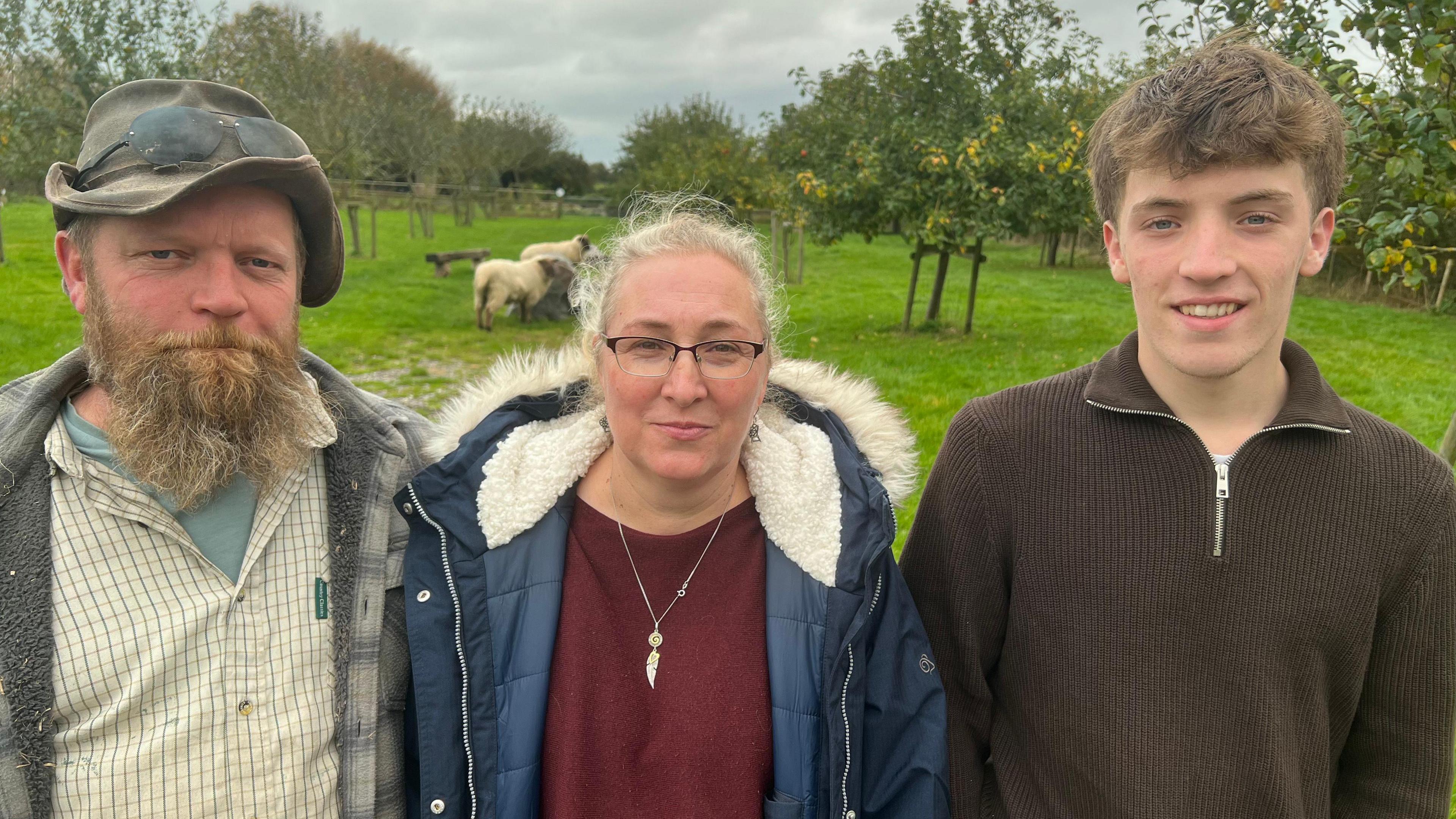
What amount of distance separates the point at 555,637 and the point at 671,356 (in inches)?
25.9

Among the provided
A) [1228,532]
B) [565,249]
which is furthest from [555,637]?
[565,249]

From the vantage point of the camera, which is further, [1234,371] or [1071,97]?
[1071,97]

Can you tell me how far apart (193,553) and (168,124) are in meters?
0.91

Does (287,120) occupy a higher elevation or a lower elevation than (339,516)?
higher

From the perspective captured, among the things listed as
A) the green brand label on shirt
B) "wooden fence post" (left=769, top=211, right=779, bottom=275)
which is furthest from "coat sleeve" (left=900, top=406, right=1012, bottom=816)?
"wooden fence post" (left=769, top=211, right=779, bottom=275)

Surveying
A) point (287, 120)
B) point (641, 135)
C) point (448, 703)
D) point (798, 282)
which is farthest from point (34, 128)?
point (641, 135)

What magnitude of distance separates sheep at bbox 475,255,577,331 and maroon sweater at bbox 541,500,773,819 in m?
10.4

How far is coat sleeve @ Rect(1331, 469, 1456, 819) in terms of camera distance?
175cm

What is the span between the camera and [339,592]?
2.02m

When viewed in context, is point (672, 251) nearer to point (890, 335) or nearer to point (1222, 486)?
point (1222, 486)

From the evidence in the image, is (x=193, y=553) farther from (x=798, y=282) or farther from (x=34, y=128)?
(x=798, y=282)

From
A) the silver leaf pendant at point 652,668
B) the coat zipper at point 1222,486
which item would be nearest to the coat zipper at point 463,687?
the silver leaf pendant at point 652,668

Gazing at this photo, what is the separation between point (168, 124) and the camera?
1973 mm

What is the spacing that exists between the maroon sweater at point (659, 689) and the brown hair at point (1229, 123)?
1.16 meters
